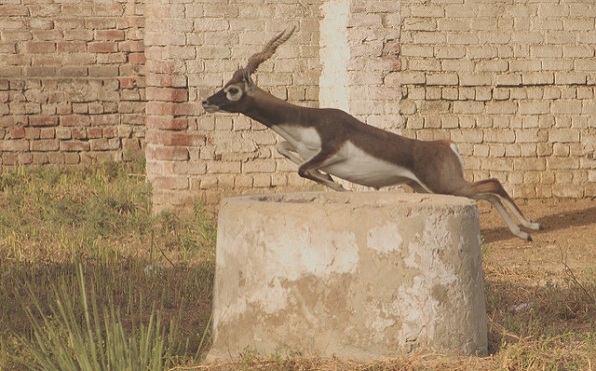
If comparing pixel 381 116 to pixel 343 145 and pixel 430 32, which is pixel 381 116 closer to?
pixel 430 32

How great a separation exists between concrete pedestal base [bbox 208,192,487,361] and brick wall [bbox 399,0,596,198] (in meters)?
5.66

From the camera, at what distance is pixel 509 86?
1120 centimetres

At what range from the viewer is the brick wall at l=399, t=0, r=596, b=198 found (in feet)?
36.0

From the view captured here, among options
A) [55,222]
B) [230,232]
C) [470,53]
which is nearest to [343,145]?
[470,53]

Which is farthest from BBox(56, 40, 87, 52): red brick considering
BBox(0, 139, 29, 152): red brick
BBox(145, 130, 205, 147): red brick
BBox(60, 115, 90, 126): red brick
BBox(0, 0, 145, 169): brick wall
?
BBox(145, 130, 205, 147): red brick

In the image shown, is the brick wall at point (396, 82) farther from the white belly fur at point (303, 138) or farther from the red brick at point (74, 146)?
the red brick at point (74, 146)

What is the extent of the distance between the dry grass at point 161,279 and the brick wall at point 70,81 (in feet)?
2.02

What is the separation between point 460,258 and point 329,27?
6110 mm

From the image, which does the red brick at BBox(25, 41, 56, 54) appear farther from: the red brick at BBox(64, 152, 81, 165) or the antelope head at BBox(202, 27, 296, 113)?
the antelope head at BBox(202, 27, 296, 113)

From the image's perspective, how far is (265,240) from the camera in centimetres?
535

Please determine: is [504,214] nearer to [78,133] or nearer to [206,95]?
[206,95]

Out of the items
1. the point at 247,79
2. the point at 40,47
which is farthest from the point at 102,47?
the point at 247,79

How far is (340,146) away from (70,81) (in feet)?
17.8

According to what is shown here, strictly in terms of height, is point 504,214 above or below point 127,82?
below
